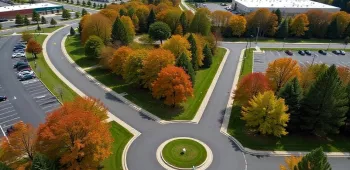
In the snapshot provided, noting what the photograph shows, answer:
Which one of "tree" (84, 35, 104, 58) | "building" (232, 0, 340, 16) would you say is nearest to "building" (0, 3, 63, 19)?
"tree" (84, 35, 104, 58)

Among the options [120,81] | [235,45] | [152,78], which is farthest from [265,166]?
[235,45]

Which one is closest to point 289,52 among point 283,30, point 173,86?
point 283,30

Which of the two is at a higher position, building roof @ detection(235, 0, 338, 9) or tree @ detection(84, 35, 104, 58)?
building roof @ detection(235, 0, 338, 9)

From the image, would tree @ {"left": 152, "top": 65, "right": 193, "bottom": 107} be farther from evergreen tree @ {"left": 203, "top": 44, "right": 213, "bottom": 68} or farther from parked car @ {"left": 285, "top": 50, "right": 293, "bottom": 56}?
parked car @ {"left": 285, "top": 50, "right": 293, "bottom": 56}

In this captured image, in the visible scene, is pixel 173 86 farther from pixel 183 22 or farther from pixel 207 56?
pixel 183 22

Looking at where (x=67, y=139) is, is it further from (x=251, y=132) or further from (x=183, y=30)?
(x=183, y=30)
